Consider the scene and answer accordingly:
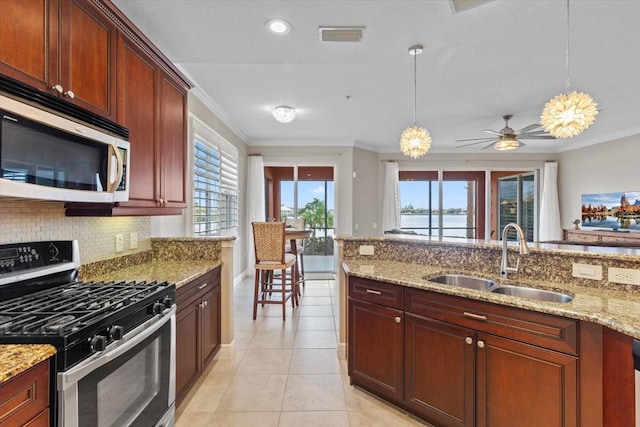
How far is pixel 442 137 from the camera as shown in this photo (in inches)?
232

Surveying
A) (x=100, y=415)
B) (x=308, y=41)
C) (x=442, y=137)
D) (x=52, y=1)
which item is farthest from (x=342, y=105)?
(x=100, y=415)

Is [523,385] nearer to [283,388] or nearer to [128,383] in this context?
[283,388]

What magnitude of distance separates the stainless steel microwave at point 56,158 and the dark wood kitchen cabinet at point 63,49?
169 millimetres

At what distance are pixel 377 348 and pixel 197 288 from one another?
1.37 meters

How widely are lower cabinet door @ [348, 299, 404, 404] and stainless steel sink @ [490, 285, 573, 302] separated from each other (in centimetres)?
65

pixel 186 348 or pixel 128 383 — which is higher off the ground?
pixel 128 383

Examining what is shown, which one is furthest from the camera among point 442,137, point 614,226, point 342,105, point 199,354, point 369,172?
point 369,172

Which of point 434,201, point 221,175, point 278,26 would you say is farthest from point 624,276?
point 434,201

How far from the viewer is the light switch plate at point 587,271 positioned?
5.65 feet

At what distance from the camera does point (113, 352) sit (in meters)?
1.22

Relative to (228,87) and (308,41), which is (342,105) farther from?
(308,41)

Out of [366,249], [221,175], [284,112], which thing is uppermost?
[284,112]

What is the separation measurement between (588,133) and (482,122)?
2.42m

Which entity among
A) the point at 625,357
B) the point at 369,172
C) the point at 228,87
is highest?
the point at 228,87
